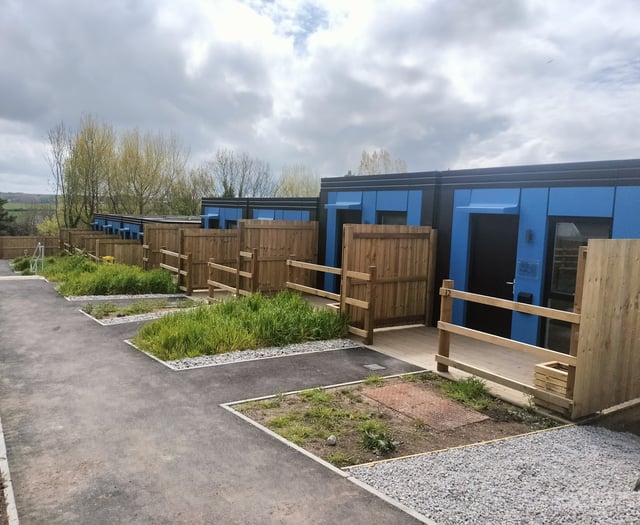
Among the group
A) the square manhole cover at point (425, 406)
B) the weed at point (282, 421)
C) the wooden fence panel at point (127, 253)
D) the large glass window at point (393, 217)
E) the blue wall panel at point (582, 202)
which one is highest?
the blue wall panel at point (582, 202)

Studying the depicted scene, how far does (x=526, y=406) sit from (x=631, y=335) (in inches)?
59.7

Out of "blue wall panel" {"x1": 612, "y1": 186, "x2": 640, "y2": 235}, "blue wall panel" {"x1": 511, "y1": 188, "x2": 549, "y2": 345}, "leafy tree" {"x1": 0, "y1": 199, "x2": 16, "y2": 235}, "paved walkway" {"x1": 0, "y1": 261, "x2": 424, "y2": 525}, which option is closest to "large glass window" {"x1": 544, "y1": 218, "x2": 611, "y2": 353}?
"blue wall panel" {"x1": 511, "y1": 188, "x2": 549, "y2": 345}

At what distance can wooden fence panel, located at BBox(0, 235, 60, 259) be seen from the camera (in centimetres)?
3181

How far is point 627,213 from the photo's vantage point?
773 cm

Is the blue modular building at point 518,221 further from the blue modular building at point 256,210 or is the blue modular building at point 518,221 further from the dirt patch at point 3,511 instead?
the dirt patch at point 3,511

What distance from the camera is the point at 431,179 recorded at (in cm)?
1084

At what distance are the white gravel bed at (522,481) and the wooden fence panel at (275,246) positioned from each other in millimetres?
7726

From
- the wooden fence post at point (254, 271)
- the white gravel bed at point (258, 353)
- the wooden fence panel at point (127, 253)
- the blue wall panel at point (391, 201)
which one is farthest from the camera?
the wooden fence panel at point (127, 253)

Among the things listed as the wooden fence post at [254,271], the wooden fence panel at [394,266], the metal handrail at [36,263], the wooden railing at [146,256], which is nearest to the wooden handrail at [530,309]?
the wooden fence panel at [394,266]

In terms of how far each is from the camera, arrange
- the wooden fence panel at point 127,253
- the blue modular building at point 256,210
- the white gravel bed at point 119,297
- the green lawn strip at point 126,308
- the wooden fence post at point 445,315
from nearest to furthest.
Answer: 1. the wooden fence post at point 445,315
2. the green lawn strip at point 126,308
3. the white gravel bed at point 119,297
4. the blue modular building at point 256,210
5. the wooden fence panel at point 127,253

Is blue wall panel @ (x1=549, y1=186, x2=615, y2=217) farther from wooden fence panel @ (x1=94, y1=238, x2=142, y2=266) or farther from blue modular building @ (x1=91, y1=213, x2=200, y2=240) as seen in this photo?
blue modular building @ (x1=91, y1=213, x2=200, y2=240)

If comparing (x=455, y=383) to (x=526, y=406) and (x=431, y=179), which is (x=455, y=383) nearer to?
(x=526, y=406)

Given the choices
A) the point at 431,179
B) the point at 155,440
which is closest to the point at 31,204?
the point at 431,179

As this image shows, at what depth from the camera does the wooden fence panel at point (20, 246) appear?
1252 inches
